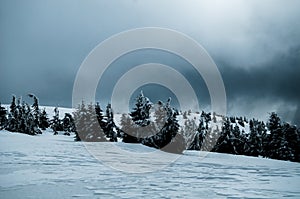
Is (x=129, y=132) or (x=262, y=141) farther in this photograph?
(x=262, y=141)

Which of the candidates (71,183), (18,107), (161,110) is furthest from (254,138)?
(71,183)

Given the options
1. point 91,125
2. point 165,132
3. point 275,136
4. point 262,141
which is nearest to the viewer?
point 165,132

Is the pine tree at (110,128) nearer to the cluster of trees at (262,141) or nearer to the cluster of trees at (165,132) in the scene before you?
the cluster of trees at (165,132)

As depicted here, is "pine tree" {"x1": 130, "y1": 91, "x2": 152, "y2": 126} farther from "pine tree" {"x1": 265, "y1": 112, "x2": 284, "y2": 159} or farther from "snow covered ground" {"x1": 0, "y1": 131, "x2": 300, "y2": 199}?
"snow covered ground" {"x1": 0, "y1": 131, "x2": 300, "y2": 199}

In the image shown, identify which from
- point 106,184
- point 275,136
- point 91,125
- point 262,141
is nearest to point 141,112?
point 91,125

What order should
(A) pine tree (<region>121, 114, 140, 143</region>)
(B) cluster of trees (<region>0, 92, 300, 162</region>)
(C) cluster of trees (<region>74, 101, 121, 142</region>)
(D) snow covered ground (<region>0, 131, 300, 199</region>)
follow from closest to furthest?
(D) snow covered ground (<region>0, 131, 300, 199</region>) < (B) cluster of trees (<region>0, 92, 300, 162</region>) < (A) pine tree (<region>121, 114, 140, 143</region>) < (C) cluster of trees (<region>74, 101, 121, 142</region>)

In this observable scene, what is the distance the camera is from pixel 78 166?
1295cm

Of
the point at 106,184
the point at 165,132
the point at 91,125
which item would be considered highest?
the point at 91,125

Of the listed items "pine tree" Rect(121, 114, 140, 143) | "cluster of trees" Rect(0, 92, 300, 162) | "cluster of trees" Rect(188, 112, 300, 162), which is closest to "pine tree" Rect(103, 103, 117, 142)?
"cluster of trees" Rect(0, 92, 300, 162)

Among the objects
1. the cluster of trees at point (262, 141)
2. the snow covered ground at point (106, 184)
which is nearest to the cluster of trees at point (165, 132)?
the cluster of trees at point (262, 141)

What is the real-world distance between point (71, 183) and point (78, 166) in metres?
3.66

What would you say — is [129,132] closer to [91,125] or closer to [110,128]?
[91,125]

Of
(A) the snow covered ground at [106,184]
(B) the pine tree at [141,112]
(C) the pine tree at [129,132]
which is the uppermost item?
(B) the pine tree at [141,112]

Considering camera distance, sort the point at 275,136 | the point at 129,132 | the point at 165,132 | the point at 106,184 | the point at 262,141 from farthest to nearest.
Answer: the point at 262,141
the point at 275,136
the point at 129,132
the point at 165,132
the point at 106,184
